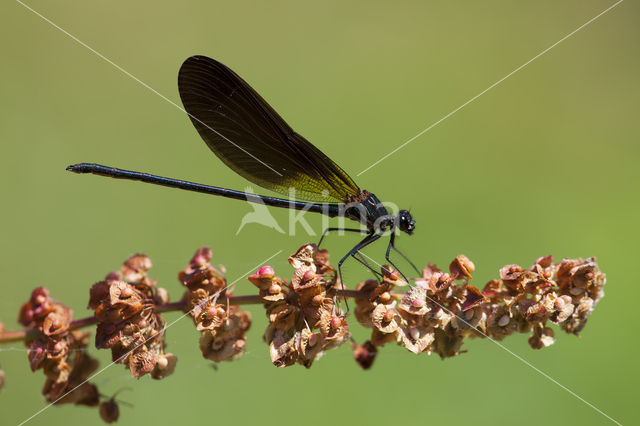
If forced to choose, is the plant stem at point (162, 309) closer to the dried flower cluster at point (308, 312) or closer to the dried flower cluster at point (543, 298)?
the dried flower cluster at point (308, 312)

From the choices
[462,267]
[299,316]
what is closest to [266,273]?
[299,316]

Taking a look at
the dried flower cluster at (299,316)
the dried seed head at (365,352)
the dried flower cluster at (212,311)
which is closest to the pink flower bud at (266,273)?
the dried flower cluster at (299,316)

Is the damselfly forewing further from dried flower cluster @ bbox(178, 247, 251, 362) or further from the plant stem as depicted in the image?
dried flower cluster @ bbox(178, 247, 251, 362)

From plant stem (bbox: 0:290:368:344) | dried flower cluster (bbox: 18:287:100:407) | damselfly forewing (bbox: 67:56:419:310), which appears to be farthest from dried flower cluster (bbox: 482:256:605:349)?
dried flower cluster (bbox: 18:287:100:407)

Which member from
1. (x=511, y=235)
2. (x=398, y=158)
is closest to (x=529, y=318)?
(x=511, y=235)

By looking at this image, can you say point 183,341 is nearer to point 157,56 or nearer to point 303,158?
point 303,158

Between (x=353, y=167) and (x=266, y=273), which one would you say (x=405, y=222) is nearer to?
(x=266, y=273)
